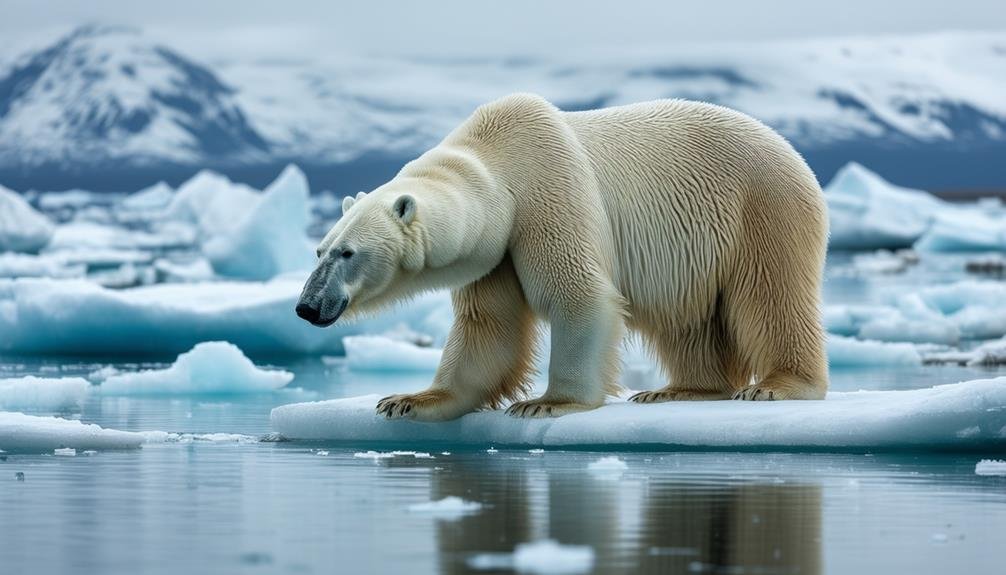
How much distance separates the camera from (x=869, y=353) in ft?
43.8

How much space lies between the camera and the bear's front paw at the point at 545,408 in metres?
7.15

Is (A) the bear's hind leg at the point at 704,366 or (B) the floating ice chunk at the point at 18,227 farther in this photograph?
(B) the floating ice chunk at the point at 18,227

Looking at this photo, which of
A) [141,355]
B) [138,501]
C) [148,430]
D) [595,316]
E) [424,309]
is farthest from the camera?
[424,309]

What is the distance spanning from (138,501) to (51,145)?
151 meters

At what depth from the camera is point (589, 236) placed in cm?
→ 720

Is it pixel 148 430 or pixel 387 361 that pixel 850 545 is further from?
pixel 387 361

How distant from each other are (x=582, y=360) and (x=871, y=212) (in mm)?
31671

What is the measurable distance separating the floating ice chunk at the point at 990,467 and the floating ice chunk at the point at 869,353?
274 inches

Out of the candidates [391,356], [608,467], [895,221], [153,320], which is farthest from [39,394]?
[895,221]

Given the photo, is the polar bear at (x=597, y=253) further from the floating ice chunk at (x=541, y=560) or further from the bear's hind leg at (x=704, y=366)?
the floating ice chunk at (x=541, y=560)

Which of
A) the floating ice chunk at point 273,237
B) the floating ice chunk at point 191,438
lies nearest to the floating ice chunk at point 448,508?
the floating ice chunk at point 191,438

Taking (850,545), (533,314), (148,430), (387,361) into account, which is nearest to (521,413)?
(533,314)

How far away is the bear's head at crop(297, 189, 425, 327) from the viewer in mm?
6676

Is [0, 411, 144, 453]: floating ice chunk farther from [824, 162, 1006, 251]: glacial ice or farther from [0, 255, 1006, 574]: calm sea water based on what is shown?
[824, 162, 1006, 251]: glacial ice
